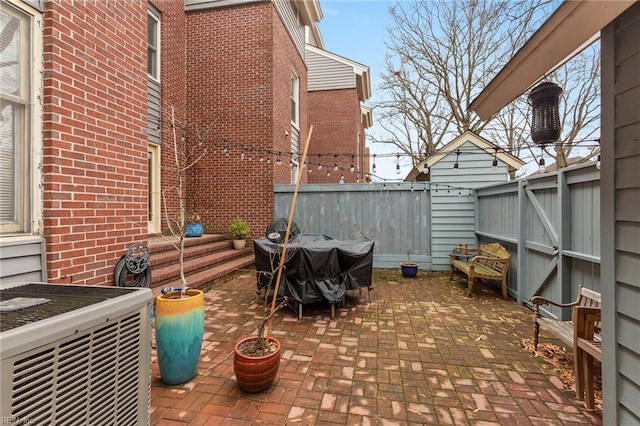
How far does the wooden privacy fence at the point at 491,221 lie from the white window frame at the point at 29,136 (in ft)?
17.1

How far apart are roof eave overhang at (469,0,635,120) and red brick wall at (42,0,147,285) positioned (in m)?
3.47

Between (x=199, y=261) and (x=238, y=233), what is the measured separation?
1.68m

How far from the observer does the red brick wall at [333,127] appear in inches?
565

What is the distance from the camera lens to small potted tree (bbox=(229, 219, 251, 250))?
7.19 meters

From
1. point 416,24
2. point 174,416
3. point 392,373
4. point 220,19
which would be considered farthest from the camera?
point 416,24

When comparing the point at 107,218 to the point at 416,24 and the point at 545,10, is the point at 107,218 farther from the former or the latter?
the point at 416,24

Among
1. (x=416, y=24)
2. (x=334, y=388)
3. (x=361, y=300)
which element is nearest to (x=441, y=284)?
(x=361, y=300)

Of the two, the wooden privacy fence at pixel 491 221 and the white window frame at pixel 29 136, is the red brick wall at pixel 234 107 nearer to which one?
the wooden privacy fence at pixel 491 221

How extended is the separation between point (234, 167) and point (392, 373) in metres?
6.37

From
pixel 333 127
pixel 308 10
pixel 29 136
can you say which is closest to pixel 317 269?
pixel 29 136

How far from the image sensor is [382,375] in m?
2.66

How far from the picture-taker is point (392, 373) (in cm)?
270

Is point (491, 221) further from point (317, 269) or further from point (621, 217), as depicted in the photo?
point (621, 217)

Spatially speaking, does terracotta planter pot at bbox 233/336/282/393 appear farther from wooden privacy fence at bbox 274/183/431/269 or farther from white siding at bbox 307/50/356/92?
white siding at bbox 307/50/356/92
